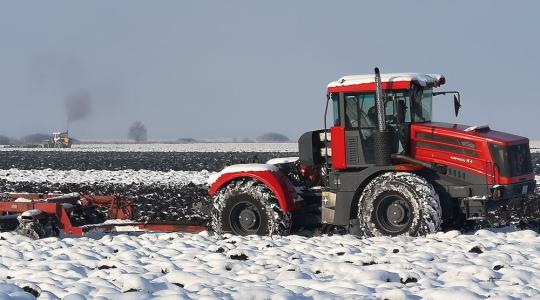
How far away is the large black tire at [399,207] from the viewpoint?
41.1ft

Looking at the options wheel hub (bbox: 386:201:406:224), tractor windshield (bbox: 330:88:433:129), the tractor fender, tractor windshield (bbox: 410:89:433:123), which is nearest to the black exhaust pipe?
tractor windshield (bbox: 330:88:433:129)

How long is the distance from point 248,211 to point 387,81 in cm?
342

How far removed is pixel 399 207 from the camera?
12.9 metres

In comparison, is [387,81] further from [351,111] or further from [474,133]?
[474,133]

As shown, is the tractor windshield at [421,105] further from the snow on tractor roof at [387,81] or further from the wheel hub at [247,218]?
the wheel hub at [247,218]

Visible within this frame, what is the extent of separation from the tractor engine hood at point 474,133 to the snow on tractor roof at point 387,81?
2.50ft

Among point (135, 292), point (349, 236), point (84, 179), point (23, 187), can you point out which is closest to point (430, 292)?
point (135, 292)

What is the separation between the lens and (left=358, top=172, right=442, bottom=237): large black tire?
12.5 meters

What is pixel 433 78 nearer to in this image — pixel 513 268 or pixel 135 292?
pixel 513 268

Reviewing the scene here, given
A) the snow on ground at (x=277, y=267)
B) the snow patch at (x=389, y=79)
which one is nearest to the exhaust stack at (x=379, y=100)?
the snow patch at (x=389, y=79)

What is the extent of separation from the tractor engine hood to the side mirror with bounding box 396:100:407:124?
246mm

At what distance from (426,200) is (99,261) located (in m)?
5.24

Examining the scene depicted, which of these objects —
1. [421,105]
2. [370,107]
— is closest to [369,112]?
[370,107]

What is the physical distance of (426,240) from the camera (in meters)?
12.3
